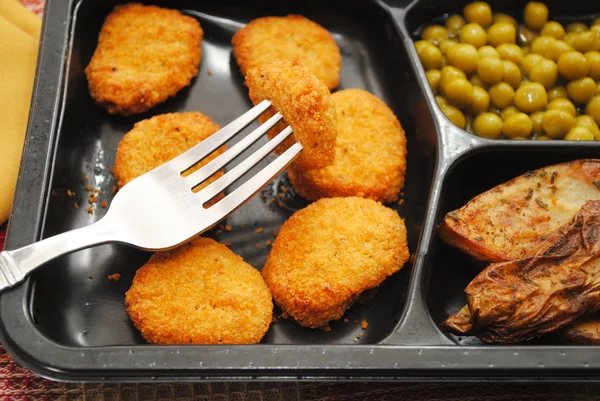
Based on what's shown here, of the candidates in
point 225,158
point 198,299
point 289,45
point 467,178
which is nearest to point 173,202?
point 225,158

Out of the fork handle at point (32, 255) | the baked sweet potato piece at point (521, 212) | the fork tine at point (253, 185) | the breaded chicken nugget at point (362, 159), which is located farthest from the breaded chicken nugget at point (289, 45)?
the fork handle at point (32, 255)

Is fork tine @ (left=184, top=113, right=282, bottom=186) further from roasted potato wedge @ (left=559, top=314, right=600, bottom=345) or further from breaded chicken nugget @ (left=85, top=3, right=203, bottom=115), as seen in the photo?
roasted potato wedge @ (left=559, top=314, right=600, bottom=345)

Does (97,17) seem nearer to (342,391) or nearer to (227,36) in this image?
(227,36)

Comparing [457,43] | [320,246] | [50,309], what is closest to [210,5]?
[457,43]

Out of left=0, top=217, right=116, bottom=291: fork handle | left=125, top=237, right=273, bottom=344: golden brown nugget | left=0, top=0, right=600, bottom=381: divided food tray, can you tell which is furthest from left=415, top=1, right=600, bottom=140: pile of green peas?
left=0, top=217, right=116, bottom=291: fork handle

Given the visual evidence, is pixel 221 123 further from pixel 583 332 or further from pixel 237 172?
pixel 583 332

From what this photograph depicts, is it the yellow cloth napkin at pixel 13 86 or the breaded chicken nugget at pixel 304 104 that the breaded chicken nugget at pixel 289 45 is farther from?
the yellow cloth napkin at pixel 13 86
